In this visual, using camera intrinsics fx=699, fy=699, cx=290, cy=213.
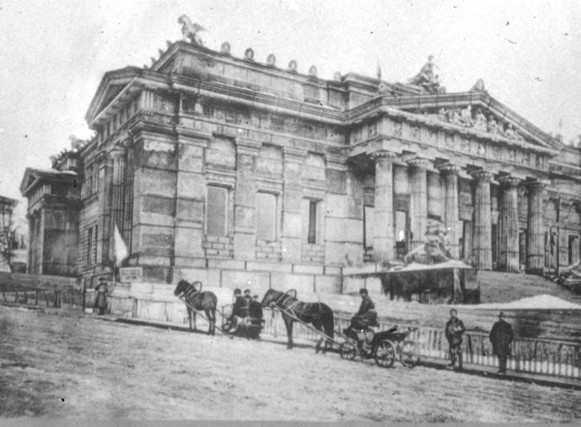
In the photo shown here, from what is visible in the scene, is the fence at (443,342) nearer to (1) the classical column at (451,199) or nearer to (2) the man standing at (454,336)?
(2) the man standing at (454,336)

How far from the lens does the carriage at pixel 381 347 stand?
32.3ft

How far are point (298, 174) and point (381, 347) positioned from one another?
5.58 meters

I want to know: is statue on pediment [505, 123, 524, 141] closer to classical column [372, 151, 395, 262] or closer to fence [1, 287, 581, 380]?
classical column [372, 151, 395, 262]

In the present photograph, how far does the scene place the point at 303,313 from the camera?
10.5 meters

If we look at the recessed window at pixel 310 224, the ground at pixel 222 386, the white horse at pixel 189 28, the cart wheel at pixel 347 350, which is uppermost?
the white horse at pixel 189 28

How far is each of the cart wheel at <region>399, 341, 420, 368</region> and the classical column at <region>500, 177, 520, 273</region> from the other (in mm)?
7169

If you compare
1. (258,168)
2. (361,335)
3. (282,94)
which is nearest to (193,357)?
(361,335)

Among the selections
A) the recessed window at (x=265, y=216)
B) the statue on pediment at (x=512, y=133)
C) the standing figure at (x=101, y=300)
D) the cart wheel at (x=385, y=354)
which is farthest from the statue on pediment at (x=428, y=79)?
the standing figure at (x=101, y=300)

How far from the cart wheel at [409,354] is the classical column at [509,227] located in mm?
7169

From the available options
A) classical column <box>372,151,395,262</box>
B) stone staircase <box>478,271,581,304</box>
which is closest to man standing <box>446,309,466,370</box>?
stone staircase <box>478,271,581,304</box>

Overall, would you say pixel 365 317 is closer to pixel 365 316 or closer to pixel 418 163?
pixel 365 316

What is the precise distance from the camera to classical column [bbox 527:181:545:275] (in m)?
15.9

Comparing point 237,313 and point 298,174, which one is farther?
point 298,174

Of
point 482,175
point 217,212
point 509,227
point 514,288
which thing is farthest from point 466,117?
point 217,212
